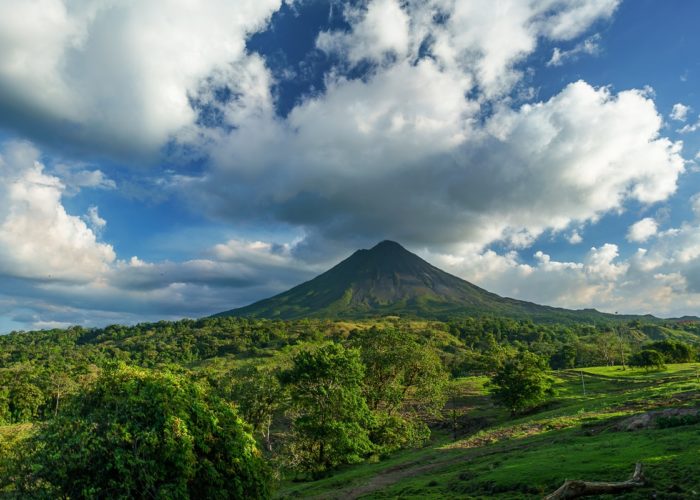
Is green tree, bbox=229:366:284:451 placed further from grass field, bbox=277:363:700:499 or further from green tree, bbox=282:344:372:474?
green tree, bbox=282:344:372:474

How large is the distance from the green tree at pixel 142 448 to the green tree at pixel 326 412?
16.6 m

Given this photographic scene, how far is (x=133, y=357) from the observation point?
185m

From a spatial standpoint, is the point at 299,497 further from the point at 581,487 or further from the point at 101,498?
the point at 581,487

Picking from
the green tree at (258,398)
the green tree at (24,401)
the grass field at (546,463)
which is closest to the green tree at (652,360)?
the grass field at (546,463)

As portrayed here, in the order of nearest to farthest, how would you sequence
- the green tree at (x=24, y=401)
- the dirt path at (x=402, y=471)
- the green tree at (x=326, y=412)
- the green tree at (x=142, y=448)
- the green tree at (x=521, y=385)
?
the green tree at (x=142, y=448) → the dirt path at (x=402, y=471) → the green tree at (x=326, y=412) → the green tree at (x=521, y=385) → the green tree at (x=24, y=401)

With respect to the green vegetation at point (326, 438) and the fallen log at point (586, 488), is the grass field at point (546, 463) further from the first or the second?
the fallen log at point (586, 488)

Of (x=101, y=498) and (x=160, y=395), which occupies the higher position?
(x=160, y=395)

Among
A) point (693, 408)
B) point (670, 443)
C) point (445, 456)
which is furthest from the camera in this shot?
point (445, 456)

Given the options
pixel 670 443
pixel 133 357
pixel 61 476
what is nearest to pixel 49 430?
pixel 61 476

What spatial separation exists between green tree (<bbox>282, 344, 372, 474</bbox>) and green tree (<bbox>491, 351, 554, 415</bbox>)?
37238 millimetres

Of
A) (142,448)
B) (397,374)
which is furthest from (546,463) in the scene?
(397,374)

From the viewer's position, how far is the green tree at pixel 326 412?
1479 inches

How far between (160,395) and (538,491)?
18105 millimetres

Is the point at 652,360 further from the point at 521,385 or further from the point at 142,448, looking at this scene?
the point at 142,448
